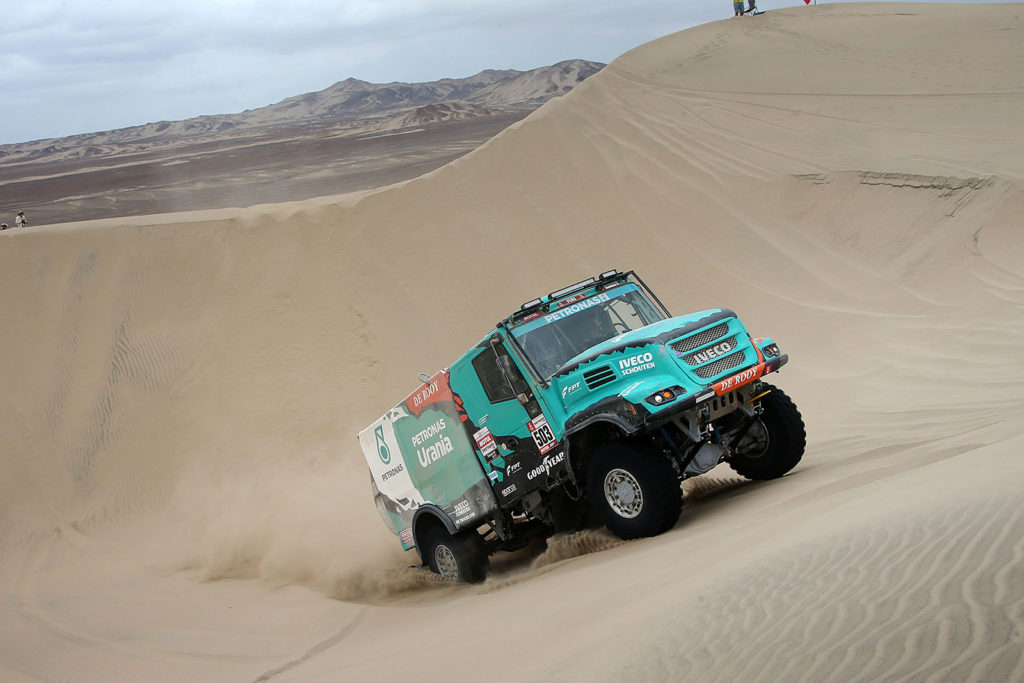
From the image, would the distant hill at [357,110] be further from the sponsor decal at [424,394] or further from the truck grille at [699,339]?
the truck grille at [699,339]

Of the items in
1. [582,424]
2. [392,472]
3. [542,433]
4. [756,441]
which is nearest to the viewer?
[582,424]

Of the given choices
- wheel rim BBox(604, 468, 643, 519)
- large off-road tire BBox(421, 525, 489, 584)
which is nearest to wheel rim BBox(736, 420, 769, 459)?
wheel rim BBox(604, 468, 643, 519)

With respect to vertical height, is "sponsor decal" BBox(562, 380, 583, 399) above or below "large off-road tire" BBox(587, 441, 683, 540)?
above

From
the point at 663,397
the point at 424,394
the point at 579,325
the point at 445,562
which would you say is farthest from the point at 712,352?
the point at 445,562

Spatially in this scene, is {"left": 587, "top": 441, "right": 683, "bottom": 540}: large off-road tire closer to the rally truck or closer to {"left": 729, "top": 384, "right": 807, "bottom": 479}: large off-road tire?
the rally truck

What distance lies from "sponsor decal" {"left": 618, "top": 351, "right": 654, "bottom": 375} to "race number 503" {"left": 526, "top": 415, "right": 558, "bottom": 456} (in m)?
0.94

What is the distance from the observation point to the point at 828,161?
20.4 meters

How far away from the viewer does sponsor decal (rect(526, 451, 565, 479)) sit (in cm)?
814

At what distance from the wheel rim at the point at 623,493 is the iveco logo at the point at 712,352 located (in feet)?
3.61

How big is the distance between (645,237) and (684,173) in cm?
272

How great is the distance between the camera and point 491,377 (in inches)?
336

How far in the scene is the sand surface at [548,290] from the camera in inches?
198

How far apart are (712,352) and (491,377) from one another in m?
2.04

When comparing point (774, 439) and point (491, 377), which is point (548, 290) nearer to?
point (491, 377)
